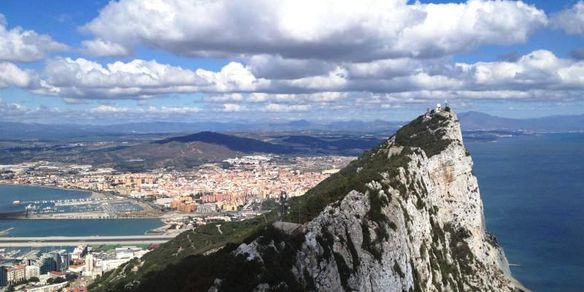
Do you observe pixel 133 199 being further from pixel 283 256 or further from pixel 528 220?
pixel 283 256

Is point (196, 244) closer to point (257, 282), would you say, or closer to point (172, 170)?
point (257, 282)

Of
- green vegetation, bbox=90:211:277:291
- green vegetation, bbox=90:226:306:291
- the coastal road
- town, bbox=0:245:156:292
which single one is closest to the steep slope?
green vegetation, bbox=90:226:306:291

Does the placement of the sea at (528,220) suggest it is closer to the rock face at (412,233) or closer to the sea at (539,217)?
the sea at (539,217)

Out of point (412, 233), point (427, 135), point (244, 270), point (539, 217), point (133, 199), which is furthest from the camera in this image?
point (133, 199)

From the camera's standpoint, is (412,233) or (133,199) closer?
(412,233)

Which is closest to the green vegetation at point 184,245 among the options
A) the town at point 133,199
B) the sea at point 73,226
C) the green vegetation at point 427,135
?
the town at point 133,199

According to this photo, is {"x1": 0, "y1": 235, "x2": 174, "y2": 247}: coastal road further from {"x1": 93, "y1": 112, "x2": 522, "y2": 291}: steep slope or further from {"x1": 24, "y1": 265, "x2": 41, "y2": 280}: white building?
{"x1": 93, "y1": 112, "x2": 522, "y2": 291}: steep slope

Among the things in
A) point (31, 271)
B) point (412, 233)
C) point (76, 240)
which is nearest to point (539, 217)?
point (412, 233)
